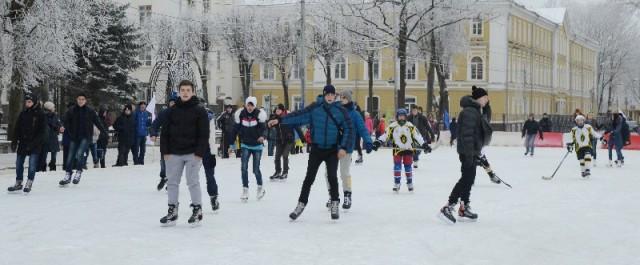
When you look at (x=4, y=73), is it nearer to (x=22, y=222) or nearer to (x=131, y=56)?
(x=131, y=56)

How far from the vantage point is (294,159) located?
25250mm

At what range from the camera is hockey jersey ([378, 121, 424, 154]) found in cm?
1510

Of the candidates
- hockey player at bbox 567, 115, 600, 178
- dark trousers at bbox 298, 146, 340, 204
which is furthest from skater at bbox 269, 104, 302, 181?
dark trousers at bbox 298, 146, 340, 204

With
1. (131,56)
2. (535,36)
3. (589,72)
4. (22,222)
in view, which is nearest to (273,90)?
(535,36)

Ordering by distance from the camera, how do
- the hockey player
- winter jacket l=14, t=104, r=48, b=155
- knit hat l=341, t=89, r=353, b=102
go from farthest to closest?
1. the hockey player
2. winter jacket l=14, t=104, r=48, b=155
3. knit hat l=341, t=89, r=353, b=102

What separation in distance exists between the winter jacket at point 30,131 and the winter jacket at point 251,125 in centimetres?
314

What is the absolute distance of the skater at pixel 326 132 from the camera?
35.6 feet

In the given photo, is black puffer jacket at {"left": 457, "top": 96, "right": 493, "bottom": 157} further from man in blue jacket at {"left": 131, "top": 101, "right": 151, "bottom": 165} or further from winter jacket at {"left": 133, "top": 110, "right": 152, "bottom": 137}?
winter jacket at {"left": 133, "top": 110, "right": 152, "bottom": 137}

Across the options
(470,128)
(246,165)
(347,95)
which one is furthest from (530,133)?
(470,128)

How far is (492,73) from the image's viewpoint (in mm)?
67625

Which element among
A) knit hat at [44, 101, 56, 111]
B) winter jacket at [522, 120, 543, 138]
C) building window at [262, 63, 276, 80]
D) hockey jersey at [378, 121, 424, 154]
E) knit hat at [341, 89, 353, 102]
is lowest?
winter jacket at [522, 120, 543, 138]

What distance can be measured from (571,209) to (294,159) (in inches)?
520

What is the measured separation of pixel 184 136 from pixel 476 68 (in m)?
59.9

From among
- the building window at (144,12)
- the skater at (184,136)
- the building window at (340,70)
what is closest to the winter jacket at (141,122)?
the skater at (184,136)
